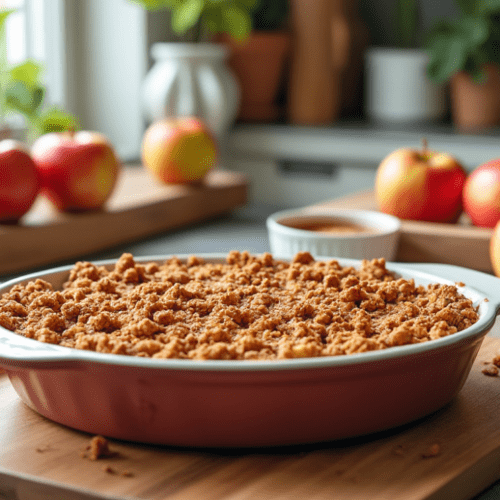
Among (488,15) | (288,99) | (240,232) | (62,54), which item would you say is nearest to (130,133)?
(62,54)

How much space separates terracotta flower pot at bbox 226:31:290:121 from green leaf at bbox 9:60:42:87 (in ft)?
2.22

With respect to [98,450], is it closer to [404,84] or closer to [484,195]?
[484,195]

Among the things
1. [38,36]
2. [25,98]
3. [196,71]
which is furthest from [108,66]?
[25,98]

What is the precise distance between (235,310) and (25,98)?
95cm

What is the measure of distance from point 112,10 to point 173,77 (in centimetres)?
31

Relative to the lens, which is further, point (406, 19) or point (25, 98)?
point (406, 19)

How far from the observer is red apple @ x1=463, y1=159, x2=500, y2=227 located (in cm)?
108

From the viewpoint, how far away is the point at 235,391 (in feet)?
1.62

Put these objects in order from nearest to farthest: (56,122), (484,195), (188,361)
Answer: (188,361)
(484,195)
(56,122)

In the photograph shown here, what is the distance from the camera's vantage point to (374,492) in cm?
49

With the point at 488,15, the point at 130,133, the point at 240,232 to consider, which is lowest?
the point at 240,232

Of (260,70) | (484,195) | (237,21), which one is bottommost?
(484,195)

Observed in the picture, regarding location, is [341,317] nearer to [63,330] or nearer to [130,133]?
[63,330]

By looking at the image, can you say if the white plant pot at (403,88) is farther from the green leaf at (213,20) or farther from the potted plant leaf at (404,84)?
the green leaf at (213,20)
